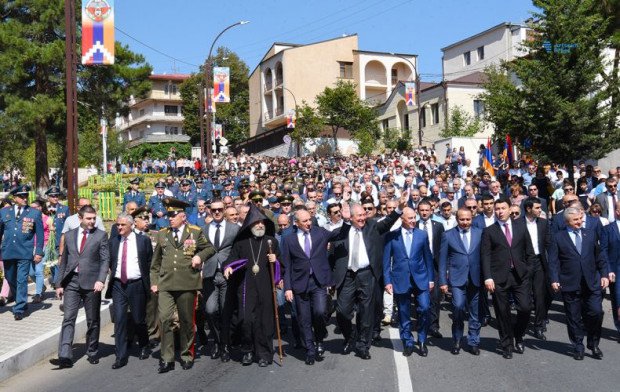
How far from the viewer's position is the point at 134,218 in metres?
8.98

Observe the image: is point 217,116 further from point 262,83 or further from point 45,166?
point 45,166

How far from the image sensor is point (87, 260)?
8.34 m

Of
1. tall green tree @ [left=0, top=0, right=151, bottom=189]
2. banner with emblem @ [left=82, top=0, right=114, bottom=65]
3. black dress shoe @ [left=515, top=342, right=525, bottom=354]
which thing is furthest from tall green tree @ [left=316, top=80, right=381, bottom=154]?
black dress shoe @ [left=515, top=342, right=525, bottom=354]

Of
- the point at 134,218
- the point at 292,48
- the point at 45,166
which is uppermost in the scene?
the point at 292,48

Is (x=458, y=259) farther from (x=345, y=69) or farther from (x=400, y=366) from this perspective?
(x=345, y=69)

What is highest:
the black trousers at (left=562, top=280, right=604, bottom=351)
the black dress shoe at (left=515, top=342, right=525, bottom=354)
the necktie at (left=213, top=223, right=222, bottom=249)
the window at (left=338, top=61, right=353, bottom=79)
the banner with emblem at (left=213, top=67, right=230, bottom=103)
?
the window at (left=338, top=61, right=353, bottom=79)

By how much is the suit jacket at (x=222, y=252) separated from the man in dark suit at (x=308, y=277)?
2.78ft

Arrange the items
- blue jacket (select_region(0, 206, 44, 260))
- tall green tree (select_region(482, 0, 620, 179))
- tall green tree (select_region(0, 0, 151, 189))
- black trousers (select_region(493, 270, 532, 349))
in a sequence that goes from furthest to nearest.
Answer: tall green tree (select_region(0, 0, 151, 189)) → tall green tree (select_region(482, 0, 620, 179)) → blue jacket (select_region(0, 206, 44, 260)) → black trousers (select_region(493, 270, 532, 349))

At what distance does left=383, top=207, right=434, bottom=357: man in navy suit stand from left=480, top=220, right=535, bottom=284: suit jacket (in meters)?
0.71

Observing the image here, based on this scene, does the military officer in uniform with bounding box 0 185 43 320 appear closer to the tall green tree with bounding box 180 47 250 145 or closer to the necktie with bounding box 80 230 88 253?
the necktie with bounding box 80 230 88 253

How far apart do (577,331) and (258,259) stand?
12.8ft

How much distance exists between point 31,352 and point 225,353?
8.24ft

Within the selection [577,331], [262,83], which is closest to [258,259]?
[577,331]

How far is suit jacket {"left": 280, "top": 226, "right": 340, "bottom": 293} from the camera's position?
811 centimetres
